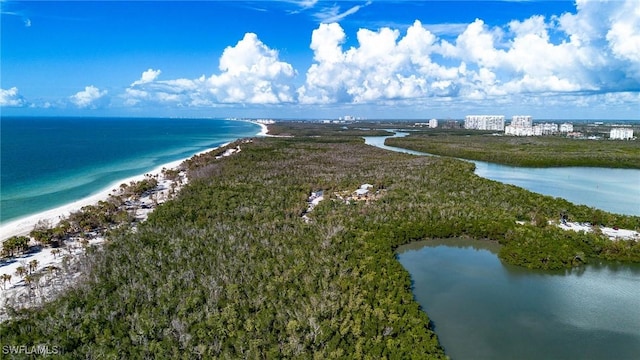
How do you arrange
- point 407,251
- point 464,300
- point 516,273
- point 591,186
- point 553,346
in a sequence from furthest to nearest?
1. point 591,186
2. point 407,251
3. point 516,273
4. point 464,300
5. point 553,346

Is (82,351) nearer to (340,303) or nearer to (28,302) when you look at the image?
(28,302)

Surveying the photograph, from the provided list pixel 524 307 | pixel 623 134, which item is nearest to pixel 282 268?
pixel 524 307

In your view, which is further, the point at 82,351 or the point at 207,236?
the point at 207,236

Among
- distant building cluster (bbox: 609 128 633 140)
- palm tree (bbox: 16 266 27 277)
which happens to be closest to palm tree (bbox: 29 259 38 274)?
palm tree (bbox: 16 266 27 277)

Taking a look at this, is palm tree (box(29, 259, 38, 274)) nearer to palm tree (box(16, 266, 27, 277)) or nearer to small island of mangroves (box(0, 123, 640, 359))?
palm tree (box(16, 266, 27, 277))

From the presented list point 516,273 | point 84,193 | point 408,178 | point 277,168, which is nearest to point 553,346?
point 516,273

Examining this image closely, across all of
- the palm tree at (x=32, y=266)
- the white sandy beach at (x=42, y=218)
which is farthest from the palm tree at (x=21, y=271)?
the white sandy beach at (x=42, y=218)

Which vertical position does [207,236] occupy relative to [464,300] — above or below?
above

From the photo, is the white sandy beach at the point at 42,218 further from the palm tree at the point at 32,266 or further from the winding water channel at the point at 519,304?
the winding water channel at the point at 519,304
